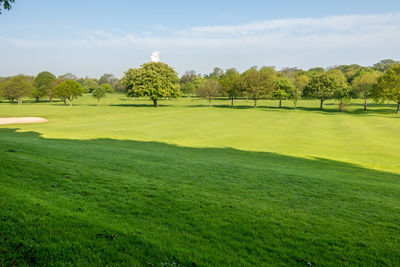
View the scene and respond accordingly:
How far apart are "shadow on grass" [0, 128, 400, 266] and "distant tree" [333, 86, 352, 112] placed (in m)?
69.7

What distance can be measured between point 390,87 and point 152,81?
68.3 m

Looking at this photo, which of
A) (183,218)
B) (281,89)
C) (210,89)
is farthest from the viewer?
(210,89)

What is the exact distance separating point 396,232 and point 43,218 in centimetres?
895

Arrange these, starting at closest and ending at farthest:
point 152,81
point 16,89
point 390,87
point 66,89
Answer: point 390,87 < point 152,81 < point 66,89 < point 16,89

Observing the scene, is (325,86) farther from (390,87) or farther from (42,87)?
(42,87)

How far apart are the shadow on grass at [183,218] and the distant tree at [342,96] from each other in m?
69.7

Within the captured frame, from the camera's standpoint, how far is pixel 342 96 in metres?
75.6

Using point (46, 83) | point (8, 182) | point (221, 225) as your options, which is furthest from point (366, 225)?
point (46, 83)

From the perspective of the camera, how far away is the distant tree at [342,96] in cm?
7256

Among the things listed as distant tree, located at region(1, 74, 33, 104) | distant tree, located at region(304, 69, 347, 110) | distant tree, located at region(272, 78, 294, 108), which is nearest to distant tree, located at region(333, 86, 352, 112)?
distant tree, located at region(304, 69, 347, 110)

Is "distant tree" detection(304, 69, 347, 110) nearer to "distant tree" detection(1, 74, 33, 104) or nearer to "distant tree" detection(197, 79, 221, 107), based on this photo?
"distant tree" detection(197, 79, 221, 107)

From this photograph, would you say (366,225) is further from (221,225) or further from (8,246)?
(8,246)

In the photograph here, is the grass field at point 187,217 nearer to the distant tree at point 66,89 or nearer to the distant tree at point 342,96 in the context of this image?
the distant tree at point 342,96

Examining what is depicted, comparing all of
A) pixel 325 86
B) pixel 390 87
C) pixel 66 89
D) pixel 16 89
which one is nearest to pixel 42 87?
pixel 16 89
